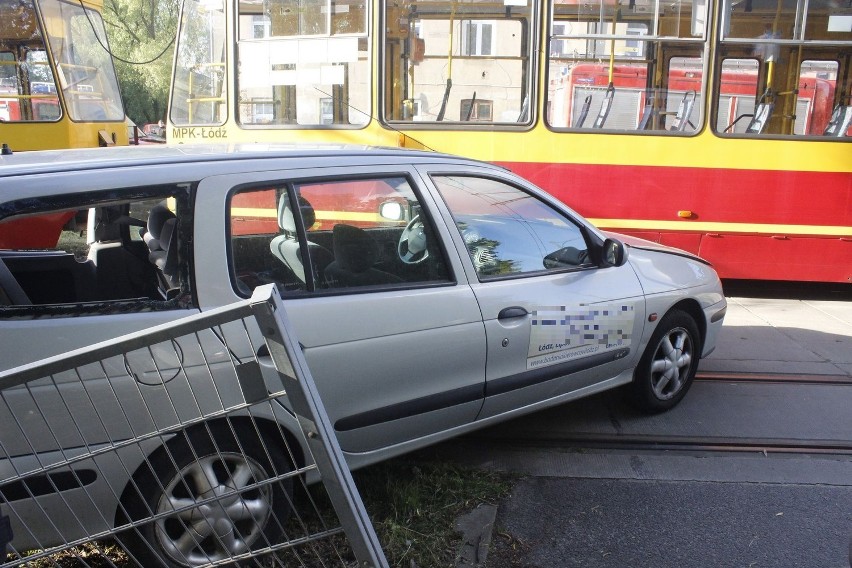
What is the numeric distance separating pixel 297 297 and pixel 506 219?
56.8 inches

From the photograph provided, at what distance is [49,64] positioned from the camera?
957cm

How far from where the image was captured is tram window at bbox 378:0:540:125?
25.8ft

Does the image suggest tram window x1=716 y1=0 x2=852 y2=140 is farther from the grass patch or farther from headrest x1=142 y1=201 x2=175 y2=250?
headrest x1=142 y1=201 x2=175 y2=250

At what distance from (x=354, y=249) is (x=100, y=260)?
1.11 m

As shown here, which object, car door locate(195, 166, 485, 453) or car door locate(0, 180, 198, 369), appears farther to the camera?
car door locate(195, 166, 485, 453)

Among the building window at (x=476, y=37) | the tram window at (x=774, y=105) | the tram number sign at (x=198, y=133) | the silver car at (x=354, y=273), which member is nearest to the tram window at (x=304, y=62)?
the tram number sign at (x=198, y=133)

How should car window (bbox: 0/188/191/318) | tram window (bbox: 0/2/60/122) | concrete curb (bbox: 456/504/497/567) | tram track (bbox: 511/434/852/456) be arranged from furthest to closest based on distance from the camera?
tram window (bbox: 0/2/60/122) < tram track (bbox: 511/434/852/456) < concrete curb (bbox: 456/504/497/567) < car window (bbox: 0/188/191/318)

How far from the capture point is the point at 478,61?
7949mm

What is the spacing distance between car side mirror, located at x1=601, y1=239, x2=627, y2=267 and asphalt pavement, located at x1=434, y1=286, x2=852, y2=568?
103 centimetres

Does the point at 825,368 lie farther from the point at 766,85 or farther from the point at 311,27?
the point at 311,27

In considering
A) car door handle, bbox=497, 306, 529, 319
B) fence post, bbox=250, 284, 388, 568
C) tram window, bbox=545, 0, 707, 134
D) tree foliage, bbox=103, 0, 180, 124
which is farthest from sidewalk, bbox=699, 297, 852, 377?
tree foliage, bbox=103, 0, 180, 124

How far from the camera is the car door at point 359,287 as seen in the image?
3352 mm

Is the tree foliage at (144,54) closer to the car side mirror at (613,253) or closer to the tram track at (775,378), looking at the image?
the tram track at (775,378)

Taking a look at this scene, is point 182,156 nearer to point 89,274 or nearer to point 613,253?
point 89,274
